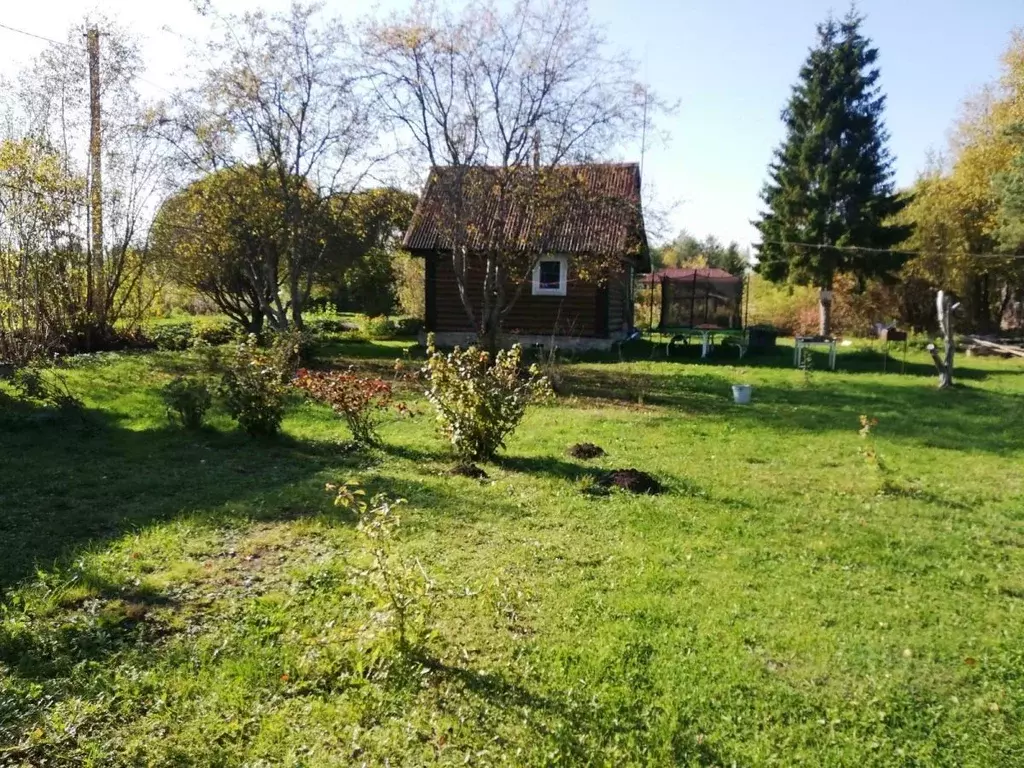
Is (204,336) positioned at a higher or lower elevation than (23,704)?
higher

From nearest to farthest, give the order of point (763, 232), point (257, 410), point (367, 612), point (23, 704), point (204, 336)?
point (23, 704) < point (367, 612) < point (257, 410) < point (204, 336) < point (763, 232)

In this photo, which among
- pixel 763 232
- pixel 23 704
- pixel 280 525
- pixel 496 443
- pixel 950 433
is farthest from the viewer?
pixel 763 232

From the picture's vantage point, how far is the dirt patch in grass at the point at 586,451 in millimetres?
7385

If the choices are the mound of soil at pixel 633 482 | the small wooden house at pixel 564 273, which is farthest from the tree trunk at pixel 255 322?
the mound of soil at pixel 633 482

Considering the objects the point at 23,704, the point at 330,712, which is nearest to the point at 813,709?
the point at 330,712

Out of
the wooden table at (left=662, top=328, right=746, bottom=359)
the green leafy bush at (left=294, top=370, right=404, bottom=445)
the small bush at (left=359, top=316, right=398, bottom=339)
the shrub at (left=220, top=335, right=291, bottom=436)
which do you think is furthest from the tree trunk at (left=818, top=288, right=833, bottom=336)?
the shrub at (left=220, top=335, right=291, bottom=436)

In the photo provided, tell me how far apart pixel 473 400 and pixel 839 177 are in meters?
22.7

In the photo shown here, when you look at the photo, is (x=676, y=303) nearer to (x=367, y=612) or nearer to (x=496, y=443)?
(x=496, y=443)

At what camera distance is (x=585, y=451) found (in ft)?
24.5

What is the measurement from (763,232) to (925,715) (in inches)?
1041

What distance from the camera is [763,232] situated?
89.4 ft

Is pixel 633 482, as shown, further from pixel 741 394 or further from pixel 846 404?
pixel 846 404

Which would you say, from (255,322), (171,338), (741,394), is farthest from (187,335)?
(741,394)

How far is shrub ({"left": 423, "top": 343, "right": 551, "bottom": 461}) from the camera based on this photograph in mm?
6750
